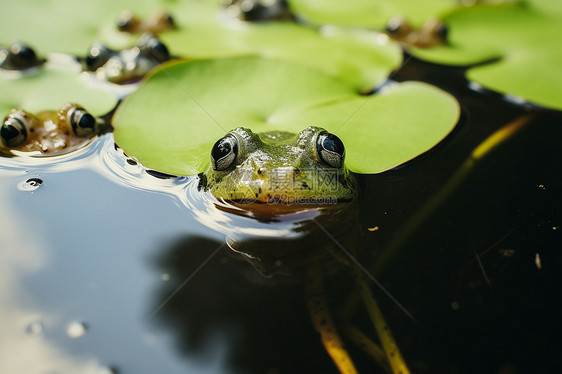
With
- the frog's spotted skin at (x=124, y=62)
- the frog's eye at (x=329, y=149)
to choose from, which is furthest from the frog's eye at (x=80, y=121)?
the frog's eye at (x=329, y=149)

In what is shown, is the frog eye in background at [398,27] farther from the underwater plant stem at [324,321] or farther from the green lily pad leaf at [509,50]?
the underwater plant stem at [324,321]

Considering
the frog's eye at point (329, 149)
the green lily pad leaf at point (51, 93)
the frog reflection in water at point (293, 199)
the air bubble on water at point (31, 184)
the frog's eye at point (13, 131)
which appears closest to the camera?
the frog reflection in water at point (293, 199)

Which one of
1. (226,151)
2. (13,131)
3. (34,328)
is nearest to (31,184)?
(13,131)

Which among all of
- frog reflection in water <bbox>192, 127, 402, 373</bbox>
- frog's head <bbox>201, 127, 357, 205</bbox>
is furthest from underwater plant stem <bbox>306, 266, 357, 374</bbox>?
frog's head <bbox>201, 127, 357, 205</bbox>

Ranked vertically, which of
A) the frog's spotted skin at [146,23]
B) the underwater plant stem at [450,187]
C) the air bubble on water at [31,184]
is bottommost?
the underwater plant stem at [450,187]

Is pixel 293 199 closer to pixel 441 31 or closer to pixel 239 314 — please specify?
pixel 239 314

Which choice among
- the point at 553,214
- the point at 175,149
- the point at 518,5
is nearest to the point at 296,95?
the point at 175,149
